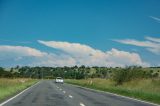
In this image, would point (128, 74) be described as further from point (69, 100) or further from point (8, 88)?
point (69, 100)

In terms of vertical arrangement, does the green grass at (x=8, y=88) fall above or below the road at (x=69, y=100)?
above

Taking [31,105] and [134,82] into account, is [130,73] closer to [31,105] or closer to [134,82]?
[134,82]

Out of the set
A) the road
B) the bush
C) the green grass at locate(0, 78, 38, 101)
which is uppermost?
the bush

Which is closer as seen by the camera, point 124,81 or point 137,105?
point 137,105

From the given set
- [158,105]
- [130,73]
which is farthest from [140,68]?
[158,105]

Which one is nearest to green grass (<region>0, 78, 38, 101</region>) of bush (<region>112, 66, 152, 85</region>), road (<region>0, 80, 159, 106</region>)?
road (<region>0, 80, 159, 106</region>)

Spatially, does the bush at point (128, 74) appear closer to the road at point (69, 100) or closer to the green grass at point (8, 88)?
the green grass at point (8, 88)

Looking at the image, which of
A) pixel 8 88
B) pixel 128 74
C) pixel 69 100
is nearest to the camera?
pixel 69 100

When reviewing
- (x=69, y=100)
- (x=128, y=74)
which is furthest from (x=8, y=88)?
Result: (x=128, y=74)

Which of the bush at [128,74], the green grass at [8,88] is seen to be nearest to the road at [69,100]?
the green grass at [8,88]

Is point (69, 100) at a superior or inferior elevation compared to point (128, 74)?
inferior

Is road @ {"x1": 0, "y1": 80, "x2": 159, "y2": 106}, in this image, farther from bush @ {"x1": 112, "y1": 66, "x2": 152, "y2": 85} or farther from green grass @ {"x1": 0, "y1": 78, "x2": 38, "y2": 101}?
bush @ {"x1": 112, "y1": 66, "x2": 152, "y2": 85}

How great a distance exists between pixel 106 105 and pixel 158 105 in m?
3.25

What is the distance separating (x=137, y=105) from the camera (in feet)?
76.6
